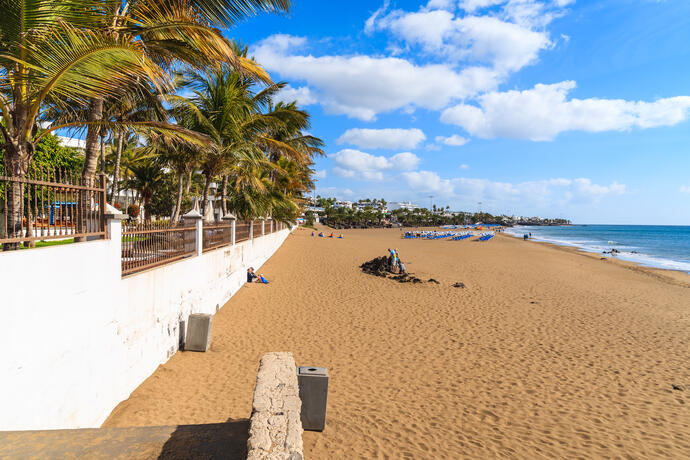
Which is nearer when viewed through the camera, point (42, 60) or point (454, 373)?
point (42, 60)

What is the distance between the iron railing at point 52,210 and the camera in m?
3.07

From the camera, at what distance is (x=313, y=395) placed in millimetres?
3941

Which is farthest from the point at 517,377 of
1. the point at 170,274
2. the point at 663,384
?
the point at 170,274

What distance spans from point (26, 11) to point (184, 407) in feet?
15.4

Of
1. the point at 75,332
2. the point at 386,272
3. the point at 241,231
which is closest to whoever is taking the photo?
the point at 75,332

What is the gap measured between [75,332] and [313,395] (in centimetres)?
251

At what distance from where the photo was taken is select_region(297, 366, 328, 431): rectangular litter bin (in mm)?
3891

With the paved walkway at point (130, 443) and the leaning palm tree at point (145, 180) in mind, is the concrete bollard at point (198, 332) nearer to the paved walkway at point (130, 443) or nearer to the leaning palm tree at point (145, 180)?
the paved walkway at point (130, 443)

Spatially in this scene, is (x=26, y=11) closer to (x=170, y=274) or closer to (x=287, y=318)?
(x=170, y=274)

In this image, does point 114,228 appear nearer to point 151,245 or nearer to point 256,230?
point 151,245

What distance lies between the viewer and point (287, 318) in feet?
27.8

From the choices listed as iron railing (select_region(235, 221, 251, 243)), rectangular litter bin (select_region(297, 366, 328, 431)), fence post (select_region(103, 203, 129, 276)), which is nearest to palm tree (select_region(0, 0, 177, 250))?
fence post (select_region(103, 203, 129, 276))

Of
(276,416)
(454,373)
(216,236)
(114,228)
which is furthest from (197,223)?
(454,373)

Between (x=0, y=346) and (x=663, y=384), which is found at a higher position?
(x=0, y=346)
